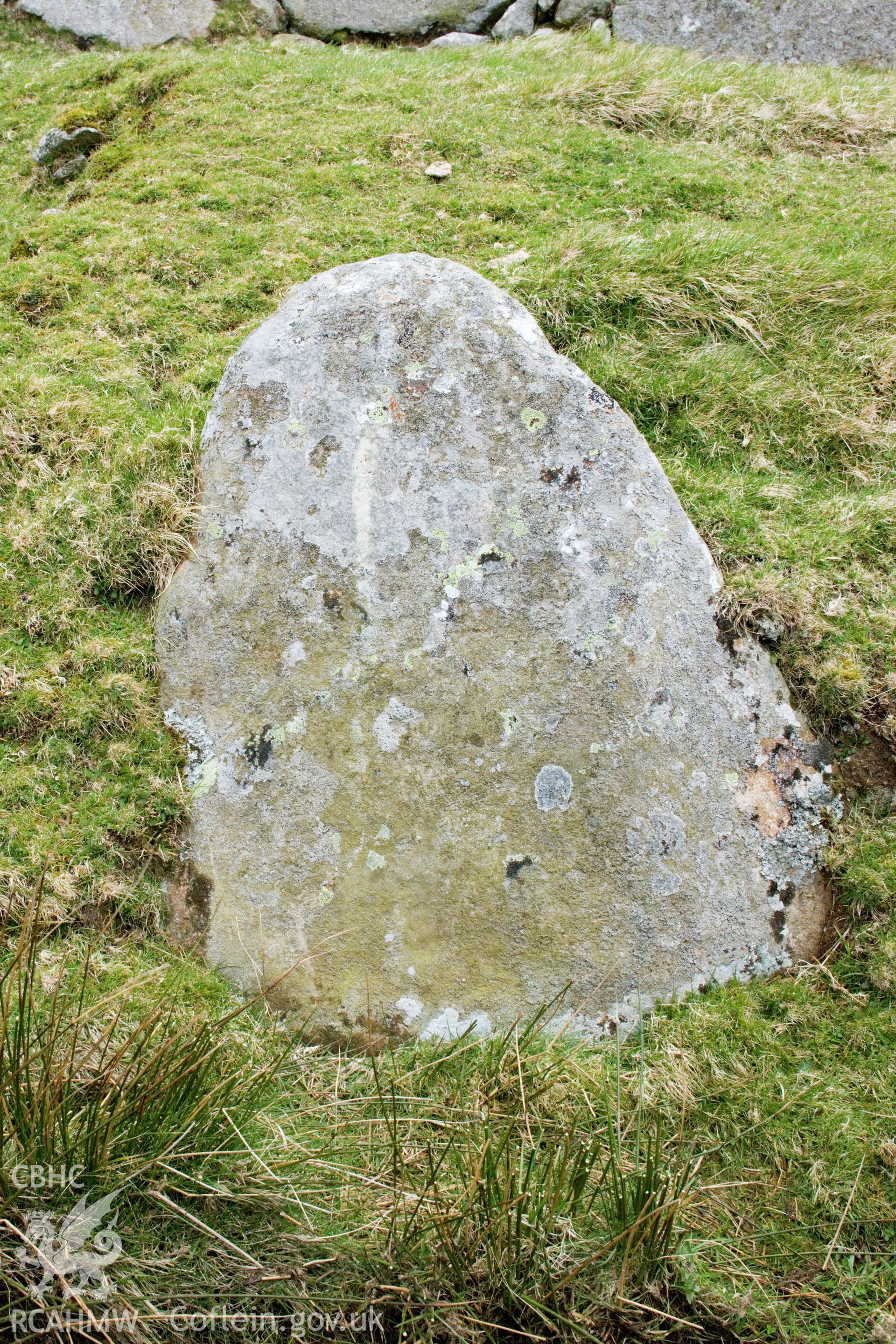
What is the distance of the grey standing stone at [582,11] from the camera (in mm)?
11695

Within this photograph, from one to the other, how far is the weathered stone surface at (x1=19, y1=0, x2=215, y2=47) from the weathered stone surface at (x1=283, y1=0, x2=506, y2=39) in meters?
1.42

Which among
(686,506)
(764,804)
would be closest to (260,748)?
(764,804)

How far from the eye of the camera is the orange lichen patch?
14.4 feet

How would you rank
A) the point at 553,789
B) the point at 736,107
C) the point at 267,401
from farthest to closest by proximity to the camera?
the point at 736,107, the point at 267,401, the point at 553,789

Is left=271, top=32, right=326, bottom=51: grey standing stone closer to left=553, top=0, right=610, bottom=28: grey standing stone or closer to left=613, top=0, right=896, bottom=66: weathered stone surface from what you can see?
left=553, top=0, right=610, bottom=28: grey standing stone

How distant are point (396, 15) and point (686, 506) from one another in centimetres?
1055

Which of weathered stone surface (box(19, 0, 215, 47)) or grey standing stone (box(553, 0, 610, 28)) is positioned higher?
weathered stone surface (box(19, 0, 215, 47))

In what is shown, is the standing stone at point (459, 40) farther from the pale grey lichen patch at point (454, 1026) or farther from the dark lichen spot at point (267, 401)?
the pale grey lichen patch at point (454, 1026)

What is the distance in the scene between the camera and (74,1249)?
2580mm

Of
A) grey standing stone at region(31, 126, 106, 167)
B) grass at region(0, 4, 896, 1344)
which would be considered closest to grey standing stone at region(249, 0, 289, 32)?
grass at region(0, 4, 896, 1344)

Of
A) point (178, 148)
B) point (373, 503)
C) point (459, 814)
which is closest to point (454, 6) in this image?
point (178, 148)

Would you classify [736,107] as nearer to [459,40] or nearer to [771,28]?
[771,28]

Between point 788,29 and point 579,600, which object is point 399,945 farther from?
point 788,29

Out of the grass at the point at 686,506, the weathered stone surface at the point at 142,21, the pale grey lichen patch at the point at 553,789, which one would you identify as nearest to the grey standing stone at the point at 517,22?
the grass at the point at 686,506
